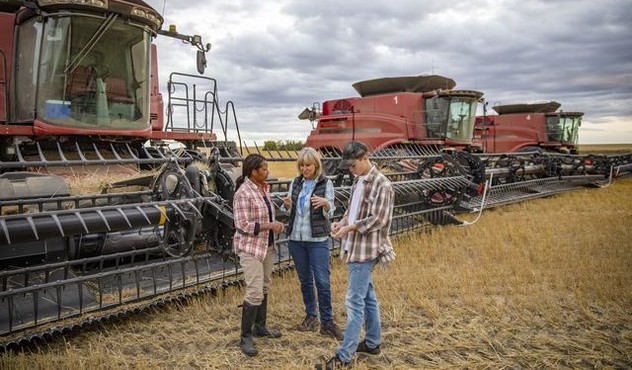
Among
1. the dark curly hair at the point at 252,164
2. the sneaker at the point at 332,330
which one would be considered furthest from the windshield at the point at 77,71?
the sneaker at the point at 332,330

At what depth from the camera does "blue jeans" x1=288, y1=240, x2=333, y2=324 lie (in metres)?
3.24

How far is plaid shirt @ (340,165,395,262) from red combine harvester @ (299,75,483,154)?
702 centimetres

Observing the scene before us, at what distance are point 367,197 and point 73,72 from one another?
3.61 metres

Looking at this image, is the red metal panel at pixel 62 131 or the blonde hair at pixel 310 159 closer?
the blonde hair at pixel 310 159

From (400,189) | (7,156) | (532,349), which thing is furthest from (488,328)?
(7,156)

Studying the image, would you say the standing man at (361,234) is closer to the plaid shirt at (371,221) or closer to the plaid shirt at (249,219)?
the plaid shirt at (371,221)

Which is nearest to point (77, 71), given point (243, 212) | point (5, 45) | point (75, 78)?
point (75, 78)

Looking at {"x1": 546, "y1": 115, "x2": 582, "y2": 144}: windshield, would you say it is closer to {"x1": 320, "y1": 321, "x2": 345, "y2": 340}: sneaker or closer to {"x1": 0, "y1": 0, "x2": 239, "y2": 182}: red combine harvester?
{"x1": 0, "y1": 0, "x2": 239, "y2": 182}: red combine harvester

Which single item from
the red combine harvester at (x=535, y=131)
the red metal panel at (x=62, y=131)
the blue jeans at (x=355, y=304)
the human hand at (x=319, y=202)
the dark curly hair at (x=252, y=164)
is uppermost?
the red combine harvester at (x=535, y=131)

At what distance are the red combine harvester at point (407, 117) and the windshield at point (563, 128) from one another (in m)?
5.42

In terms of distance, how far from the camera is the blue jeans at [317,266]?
10.6ft

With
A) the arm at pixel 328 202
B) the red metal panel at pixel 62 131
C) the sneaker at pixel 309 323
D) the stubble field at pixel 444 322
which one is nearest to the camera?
the stubble field at pixel 444 322

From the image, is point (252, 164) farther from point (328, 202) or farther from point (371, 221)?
point (371, 221)

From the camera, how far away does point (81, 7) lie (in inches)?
178
